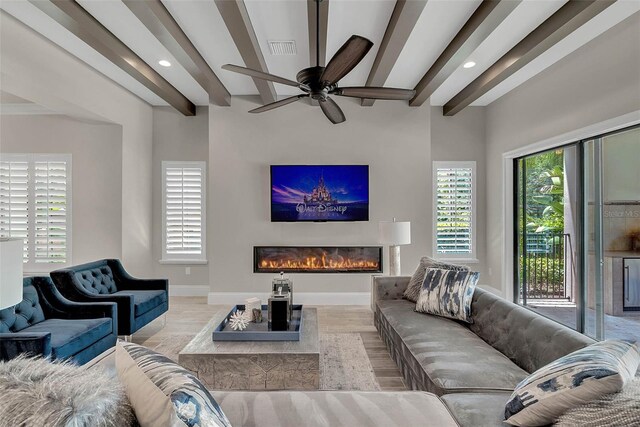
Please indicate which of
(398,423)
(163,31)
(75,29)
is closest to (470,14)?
(163,31)

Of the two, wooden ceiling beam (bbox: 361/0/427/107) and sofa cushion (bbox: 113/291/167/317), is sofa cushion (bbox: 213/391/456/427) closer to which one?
sofa cushion (bbox: 113/291/167/317)

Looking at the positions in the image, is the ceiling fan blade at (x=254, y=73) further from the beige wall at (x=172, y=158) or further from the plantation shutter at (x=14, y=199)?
the plantation shutter at (x=14, y=199)

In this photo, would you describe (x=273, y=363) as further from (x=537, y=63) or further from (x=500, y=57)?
(x=537, y=63)

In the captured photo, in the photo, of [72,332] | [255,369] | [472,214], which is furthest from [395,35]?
[72,332]

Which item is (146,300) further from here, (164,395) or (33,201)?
(164,395)

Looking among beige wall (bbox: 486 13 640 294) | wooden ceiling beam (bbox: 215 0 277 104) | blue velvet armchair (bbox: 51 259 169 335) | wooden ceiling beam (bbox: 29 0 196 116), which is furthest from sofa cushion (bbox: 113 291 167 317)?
beige wall (bbox: 486 13 640 294)

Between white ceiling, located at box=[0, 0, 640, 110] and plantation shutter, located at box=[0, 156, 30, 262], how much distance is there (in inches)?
86.6

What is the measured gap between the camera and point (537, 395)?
130 cm

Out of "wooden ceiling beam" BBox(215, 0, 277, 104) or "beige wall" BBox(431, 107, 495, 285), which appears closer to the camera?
"wooden ceiling beam" BBox(215, 0, 277, 104)

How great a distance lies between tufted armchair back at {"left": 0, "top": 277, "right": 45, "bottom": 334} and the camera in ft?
8.57

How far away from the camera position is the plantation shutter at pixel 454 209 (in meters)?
5.63

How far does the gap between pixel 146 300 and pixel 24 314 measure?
107cm

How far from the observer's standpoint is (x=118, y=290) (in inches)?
162

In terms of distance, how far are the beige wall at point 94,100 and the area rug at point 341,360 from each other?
2.19 meters
